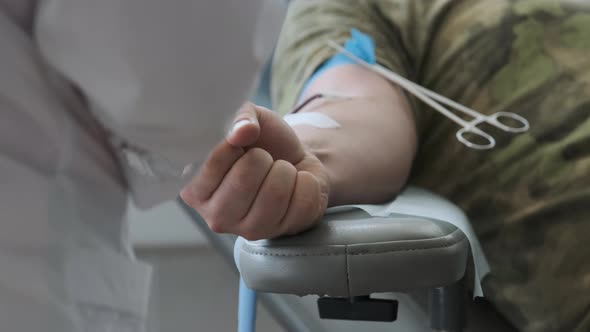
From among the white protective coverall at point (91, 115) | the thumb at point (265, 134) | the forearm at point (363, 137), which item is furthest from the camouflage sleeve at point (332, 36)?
the white protective coverall at point (91, 115)

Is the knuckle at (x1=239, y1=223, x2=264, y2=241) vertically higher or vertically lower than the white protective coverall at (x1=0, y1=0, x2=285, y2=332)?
lower

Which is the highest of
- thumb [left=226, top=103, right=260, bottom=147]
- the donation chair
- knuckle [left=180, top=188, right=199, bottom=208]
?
thumb [left=226, top=103, right=260, bottom=147]

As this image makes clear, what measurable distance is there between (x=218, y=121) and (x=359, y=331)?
55 centimetres

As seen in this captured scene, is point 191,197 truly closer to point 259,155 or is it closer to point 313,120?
point 259,155

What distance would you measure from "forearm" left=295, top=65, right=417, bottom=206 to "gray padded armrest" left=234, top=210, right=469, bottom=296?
0.12m

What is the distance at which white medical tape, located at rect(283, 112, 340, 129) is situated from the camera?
0.72m

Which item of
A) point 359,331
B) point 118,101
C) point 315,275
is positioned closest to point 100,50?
point 118,101

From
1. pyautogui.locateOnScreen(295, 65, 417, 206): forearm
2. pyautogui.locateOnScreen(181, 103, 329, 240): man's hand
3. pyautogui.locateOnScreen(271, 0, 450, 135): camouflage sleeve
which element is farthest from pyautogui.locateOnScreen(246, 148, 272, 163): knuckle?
pyautogui.locateOnScreen(271, 0, 450, 135): camouflage sleeve

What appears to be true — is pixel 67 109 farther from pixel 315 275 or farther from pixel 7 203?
pixel 315 275

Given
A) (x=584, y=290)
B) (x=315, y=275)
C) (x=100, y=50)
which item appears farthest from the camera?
(x=584, y=290)

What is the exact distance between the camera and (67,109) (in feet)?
0.97

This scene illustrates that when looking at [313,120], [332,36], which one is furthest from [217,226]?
[332,36]

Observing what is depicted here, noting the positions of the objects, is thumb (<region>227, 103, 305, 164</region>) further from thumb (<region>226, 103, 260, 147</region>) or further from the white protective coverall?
the white protective coverall

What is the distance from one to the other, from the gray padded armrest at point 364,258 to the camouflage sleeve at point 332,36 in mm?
309
